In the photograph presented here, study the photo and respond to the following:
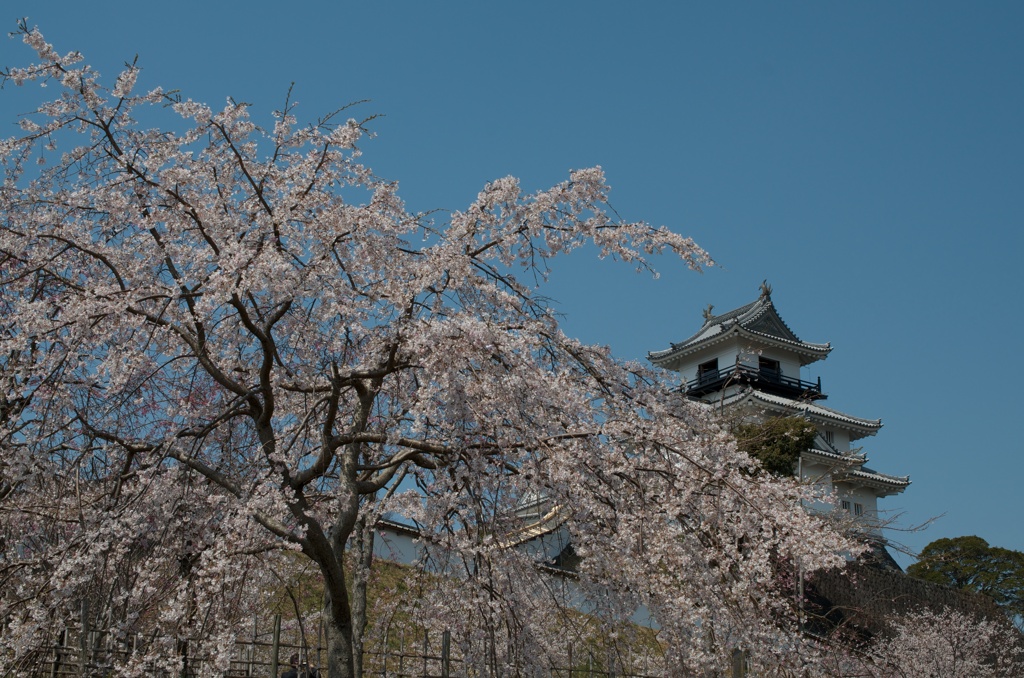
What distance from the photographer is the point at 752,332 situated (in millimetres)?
34062

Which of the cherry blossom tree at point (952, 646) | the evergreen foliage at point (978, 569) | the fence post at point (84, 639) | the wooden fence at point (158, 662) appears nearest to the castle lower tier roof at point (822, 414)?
the evergreen foliage at point (978, 569)

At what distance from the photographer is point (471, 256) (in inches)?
227

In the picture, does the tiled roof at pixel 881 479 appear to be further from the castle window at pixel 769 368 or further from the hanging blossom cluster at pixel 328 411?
the hanging blossom cluster at pixel 328 411

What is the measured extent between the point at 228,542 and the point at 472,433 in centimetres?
155

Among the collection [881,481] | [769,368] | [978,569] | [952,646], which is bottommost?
[952,646]

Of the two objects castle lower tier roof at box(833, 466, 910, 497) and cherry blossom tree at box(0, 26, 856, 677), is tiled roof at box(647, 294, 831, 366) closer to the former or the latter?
castle lower tier roof at box(833, 466, 910, 497)

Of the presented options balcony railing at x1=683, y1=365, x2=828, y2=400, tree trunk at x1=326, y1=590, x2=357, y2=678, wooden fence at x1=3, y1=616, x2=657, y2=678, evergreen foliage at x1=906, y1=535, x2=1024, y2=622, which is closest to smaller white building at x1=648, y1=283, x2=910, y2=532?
balcony railing at x1=683, y1=365, x2=828, y2=400

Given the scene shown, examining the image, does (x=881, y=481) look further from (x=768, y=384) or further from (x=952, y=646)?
(x=952, y=646)

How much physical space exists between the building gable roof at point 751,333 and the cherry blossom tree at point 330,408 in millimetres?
28863

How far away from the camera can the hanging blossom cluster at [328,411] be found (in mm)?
5184

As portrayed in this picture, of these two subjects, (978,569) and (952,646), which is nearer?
(952,646)

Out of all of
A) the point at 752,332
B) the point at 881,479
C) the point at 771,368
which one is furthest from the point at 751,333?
the point at 881,479

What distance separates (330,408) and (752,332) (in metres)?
30.6

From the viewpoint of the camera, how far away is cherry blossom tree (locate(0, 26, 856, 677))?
5.18 meters
